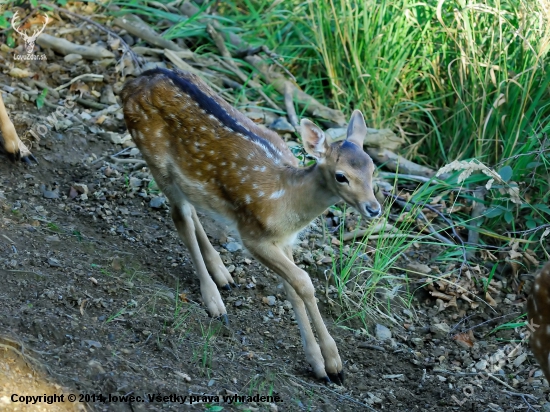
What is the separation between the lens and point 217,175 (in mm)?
5637

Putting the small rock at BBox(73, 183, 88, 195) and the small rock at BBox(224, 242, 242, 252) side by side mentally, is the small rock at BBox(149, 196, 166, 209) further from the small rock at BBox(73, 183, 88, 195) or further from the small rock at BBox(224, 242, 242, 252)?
the small rock at BBox(224, 242, 242, 252)

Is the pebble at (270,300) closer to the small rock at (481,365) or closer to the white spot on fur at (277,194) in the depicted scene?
the white spot on fur at (277,194)

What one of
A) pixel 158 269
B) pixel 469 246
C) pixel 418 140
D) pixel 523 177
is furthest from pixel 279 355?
pixel 418 140

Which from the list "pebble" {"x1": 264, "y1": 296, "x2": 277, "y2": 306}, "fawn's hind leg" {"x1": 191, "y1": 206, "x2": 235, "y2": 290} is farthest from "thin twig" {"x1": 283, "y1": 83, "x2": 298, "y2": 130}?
"pebble" {"x1": 264, "y1": 296, "x2": 277, "y2": 306}

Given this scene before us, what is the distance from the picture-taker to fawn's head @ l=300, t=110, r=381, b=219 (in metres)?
4.89

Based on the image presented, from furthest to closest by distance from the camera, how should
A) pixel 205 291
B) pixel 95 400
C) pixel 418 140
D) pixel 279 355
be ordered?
pixel 418 140 → pixel 205 291 → pixel 279 355 → pixel 95 400

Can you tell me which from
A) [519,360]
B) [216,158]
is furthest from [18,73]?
[519,360]

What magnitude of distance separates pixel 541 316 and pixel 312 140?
166cm

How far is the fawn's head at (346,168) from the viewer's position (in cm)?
489

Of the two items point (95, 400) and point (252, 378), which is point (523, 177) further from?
point (95, 400)

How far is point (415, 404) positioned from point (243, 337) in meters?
1.16

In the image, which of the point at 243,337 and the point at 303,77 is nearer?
the point at 243,337

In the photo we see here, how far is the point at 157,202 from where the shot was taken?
665 cm

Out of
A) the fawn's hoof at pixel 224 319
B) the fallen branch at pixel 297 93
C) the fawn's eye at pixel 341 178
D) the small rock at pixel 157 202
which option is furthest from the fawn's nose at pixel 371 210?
the fallen branch at pixel 297 93
